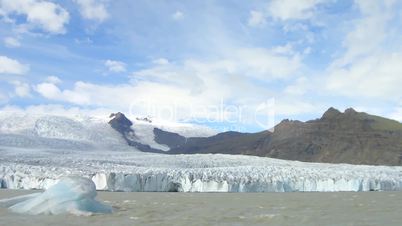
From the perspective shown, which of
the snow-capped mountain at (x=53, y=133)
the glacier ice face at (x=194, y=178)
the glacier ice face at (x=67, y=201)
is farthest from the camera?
the snow-capped mountain at (x=53, y=133)

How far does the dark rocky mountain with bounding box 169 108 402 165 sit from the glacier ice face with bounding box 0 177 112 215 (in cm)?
9705

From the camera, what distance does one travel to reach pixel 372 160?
10700cm

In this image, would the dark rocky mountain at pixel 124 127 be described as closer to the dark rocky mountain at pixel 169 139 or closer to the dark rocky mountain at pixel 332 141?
the dark rocky mountain at pixel 169 139

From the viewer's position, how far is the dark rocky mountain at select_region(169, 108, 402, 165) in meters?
110

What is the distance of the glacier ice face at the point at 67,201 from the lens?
14.1m

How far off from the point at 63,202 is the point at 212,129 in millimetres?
144727

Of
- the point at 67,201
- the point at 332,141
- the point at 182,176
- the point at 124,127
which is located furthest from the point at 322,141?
the point at 67,201

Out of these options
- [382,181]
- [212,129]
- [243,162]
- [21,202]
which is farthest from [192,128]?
[21,202]

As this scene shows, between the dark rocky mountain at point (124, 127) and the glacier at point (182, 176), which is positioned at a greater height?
the dark rocky mountain at point (124, 127)

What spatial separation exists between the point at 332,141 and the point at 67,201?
349ft

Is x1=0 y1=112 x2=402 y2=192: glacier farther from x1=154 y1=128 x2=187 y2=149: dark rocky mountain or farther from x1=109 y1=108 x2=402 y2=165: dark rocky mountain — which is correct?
x1=154 y1=128 x2=187 y2=149: dark rocky mountain

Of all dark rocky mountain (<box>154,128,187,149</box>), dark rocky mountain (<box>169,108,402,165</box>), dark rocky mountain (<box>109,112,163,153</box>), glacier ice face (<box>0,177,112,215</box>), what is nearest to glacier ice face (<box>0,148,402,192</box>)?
glacier ice face (<box>0,177,112,215</box>)

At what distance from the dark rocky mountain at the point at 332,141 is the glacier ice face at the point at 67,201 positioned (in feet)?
318

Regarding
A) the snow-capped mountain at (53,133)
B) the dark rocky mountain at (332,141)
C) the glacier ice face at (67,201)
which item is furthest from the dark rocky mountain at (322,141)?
the glacier ice face at (67,201)
